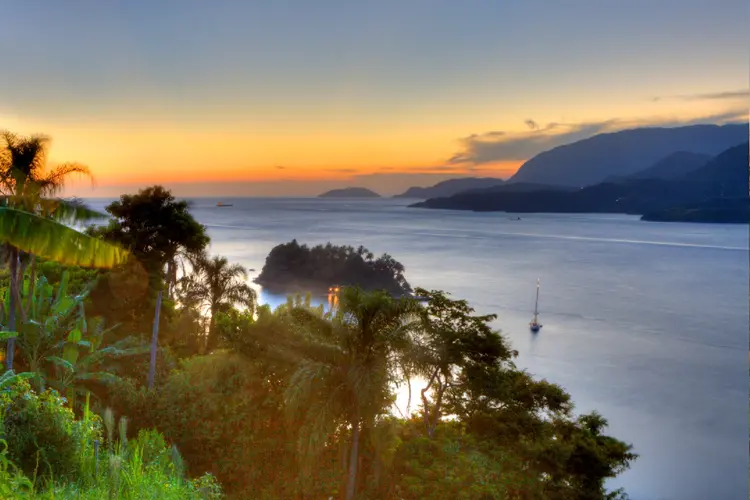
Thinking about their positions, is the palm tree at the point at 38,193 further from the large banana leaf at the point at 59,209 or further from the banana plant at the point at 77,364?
the banana plant at the point at 77,364

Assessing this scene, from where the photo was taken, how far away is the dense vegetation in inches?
464

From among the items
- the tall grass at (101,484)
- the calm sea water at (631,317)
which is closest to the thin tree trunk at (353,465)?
the tall grass at (101,484)

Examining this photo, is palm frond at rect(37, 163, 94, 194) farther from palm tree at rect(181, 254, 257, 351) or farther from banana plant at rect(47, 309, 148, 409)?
palm tree at rect(181, 254, 257, 351)

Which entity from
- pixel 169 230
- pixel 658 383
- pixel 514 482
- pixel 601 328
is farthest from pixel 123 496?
pixel 601 328

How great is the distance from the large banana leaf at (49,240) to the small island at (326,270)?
64634 mm

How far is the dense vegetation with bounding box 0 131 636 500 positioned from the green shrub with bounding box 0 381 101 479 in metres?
1.98

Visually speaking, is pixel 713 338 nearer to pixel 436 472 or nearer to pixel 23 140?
pixel 436 472

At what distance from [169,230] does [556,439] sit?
15.0 meters

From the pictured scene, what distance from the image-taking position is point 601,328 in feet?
219

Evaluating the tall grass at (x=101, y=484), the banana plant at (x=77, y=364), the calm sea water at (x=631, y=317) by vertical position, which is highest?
the tall grass at (x=101, y=484)

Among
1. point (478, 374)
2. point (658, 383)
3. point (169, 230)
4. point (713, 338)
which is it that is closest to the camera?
point (478, 374)

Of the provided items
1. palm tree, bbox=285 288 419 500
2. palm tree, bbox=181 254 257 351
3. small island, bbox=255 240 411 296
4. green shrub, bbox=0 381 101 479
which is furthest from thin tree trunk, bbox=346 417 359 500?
small island, bbox=255 240 411 296

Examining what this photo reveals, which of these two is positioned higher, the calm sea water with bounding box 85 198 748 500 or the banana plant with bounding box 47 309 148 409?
the banana plant with bounding box 47 309 148 409

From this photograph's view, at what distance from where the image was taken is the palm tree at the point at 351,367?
11.6 metres
